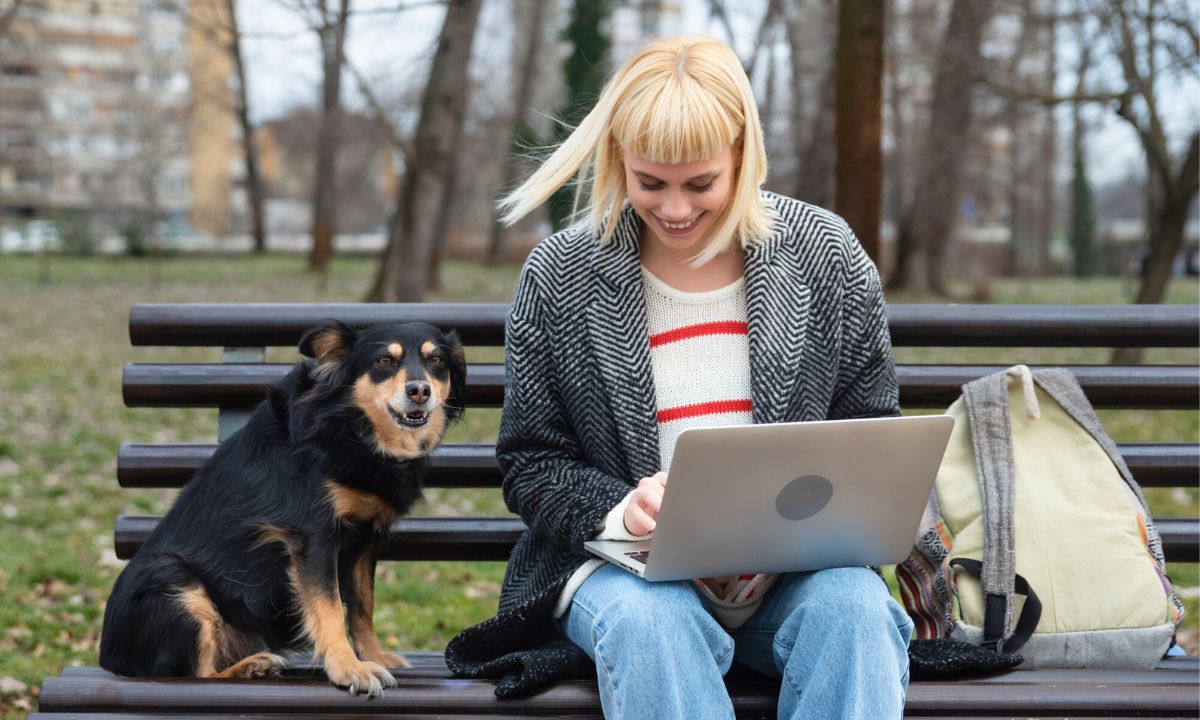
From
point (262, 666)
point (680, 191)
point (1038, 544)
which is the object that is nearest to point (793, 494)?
point (680, 191)

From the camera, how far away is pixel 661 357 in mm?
2844

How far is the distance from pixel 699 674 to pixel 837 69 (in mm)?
3798

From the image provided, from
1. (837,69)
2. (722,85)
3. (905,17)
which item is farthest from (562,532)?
(905,17)

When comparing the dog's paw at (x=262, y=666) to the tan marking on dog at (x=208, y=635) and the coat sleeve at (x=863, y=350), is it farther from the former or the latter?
the coat sleeve at (x=863, y=350)

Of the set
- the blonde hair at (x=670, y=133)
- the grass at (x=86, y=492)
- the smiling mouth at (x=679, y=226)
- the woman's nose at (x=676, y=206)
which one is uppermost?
the blonde hair at (x=670, y=133)

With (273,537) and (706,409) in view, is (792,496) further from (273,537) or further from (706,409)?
(273,537)

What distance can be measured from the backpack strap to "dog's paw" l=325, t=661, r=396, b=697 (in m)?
1.32

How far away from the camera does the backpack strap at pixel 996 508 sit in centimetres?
281

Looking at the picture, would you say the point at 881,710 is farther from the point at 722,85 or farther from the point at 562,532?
the point at 722,85

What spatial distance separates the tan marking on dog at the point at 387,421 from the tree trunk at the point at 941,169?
11.3 metres

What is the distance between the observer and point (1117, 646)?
2842 mm

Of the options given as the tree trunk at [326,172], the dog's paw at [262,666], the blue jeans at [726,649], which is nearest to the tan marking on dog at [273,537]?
the dog's paw at [262,666]

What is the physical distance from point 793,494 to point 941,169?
20746 mm

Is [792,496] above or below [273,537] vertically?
above
